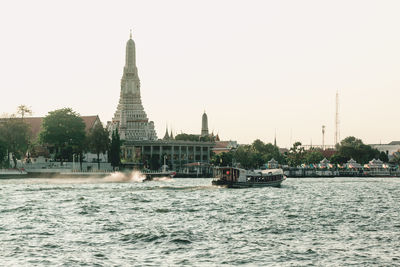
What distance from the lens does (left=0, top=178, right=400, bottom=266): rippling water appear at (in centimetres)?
3534

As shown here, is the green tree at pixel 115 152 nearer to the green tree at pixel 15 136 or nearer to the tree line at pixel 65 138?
the tree line at pixel 65 138

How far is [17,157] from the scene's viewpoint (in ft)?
510

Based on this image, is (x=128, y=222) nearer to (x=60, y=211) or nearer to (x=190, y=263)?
(x=60, y=211)

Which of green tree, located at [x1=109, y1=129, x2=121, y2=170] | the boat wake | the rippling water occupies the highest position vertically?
green tree, located at [x1=109, y1=129, x2=121, y2=170]

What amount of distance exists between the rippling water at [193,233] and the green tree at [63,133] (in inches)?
3569

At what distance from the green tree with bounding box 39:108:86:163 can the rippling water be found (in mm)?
90658

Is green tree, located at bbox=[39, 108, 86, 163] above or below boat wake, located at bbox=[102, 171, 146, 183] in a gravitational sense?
above

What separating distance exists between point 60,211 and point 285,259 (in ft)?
101

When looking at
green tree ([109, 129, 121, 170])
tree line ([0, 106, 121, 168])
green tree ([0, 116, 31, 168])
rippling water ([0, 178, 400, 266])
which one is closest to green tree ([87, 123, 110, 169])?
tree line ([0, 106, 121, 168])

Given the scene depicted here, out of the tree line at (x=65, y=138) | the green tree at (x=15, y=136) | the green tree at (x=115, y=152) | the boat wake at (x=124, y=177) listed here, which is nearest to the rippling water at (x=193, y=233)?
the boat wake at (x=124, y=177)

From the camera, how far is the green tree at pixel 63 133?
162875 mm

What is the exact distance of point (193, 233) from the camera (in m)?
45.4

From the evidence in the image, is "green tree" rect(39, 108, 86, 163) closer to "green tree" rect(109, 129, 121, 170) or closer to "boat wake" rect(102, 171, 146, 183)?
"green tree" rect(109, 129, 121, 170)

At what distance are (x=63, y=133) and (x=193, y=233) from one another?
403 feet
